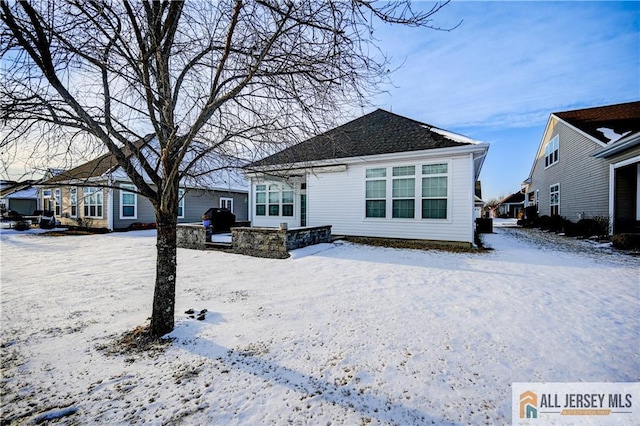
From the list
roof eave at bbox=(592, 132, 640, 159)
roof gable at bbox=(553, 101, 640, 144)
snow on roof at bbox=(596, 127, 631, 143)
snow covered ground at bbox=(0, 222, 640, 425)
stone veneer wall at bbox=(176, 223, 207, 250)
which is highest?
roof gable at bbox=(553, 101, 640, 144)

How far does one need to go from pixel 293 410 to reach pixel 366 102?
3.23 m

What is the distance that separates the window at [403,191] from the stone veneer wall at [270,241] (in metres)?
3.47

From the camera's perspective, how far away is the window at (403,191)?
33.2 feet

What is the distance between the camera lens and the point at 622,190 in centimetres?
1117

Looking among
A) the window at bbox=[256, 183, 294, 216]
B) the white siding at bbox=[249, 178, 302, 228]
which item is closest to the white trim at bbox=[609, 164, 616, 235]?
the white siding at bbox=[249, 178, 302, 228]

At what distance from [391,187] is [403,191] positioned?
0.47 m

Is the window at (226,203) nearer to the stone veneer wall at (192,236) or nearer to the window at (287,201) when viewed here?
the window at (287,201)

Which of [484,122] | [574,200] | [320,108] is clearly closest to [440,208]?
[484,122]

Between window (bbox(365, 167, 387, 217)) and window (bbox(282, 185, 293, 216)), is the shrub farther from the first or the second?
window (bbox(282, 185, 293, 216))

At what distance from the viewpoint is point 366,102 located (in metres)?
3.33

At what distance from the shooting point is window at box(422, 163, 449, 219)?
9547 mm

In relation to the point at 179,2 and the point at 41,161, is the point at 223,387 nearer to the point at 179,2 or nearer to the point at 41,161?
the point at 41,161

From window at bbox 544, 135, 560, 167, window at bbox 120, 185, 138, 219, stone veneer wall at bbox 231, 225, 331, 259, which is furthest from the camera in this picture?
window at bbox 544, 135, 560, 167

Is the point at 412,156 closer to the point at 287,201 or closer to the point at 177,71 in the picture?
the point at 287,201
